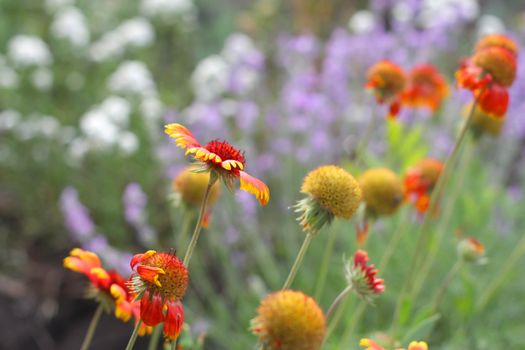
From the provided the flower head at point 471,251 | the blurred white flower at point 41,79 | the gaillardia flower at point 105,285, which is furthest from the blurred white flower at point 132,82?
the gaillardia flower at point 105,285

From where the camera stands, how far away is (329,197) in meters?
0.86

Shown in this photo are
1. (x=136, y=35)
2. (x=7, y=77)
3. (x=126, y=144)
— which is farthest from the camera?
(x=136, y=35)

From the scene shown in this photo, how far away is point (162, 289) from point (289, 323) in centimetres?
14

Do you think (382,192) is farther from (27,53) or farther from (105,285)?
(27,53)

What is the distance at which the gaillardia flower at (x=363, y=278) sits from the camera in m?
0.88

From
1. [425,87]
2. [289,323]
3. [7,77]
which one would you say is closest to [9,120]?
[7,77]

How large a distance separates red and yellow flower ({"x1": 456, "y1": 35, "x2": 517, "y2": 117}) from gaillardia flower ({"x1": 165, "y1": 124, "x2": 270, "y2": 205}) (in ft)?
1.56

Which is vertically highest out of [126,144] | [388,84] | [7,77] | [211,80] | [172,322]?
[211,80]

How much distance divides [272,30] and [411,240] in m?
3.44

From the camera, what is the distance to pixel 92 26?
388cm

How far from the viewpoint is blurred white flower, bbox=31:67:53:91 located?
2.84 m

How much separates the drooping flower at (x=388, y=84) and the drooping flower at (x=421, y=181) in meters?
0.13

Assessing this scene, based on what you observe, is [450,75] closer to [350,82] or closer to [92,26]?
[350,82]

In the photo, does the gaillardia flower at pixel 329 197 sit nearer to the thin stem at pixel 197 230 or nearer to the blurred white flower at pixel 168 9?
the thin stem at pixel 197 230
